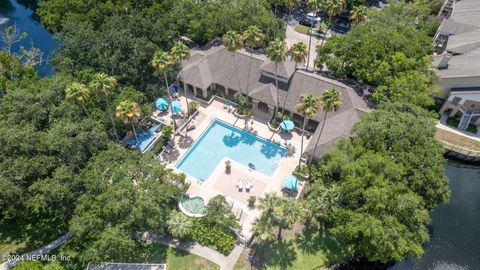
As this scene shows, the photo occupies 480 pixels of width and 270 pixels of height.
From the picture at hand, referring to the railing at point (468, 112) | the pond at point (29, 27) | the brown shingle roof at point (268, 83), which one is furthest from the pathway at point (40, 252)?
the railing at point (468, 112)

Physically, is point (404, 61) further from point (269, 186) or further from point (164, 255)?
point (164, 255)

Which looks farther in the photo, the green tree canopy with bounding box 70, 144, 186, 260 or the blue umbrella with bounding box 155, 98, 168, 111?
the blue umbrella with bounding box 155, 98, 168, 111

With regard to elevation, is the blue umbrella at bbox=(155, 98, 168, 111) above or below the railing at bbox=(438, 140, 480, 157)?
above

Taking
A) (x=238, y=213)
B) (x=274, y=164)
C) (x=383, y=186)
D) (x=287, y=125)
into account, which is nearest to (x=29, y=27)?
(x=287, y=125)

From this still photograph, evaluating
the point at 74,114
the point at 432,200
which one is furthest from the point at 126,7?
the point at 432,200

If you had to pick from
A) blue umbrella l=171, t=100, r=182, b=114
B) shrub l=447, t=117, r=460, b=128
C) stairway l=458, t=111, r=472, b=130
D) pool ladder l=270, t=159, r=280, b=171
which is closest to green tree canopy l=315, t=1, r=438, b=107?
shrub l=447, t=117, r=460, b=128

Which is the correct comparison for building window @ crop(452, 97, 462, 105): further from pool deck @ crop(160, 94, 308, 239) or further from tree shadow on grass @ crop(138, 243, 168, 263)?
tree shadow on grass @ crop(138, 243, 168, 263)

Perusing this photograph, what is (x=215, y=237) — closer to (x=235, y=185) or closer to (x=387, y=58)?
(x=235, y=185)
